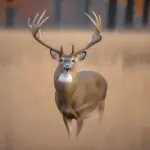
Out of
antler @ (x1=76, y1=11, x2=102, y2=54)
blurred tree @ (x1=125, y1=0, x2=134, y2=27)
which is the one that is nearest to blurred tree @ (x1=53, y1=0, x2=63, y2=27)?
antler @ (x1=76, y1=11, x2=102, y2=54)

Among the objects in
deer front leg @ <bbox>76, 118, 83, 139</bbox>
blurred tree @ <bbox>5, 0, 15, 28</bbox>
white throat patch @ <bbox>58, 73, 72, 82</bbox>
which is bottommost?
deer front leg @ <bbox>76, 118, 83, 139</bbox>

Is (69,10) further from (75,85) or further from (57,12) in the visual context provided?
(75,85)

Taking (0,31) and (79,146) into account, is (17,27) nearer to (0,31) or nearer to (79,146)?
(0,31)

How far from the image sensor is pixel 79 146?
5.52ft

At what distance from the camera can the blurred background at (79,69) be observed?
157 centimetres

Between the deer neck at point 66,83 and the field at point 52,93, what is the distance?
0.17m

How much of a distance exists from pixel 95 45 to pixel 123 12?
0.18 m

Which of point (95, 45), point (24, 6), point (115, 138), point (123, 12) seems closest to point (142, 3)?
point (123, 12)

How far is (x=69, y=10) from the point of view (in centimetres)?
157

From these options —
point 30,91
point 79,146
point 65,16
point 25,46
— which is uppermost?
point 65,16

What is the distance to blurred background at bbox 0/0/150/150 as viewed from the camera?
1566 millimetres

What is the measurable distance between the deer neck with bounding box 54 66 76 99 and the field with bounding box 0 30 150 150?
0.17m

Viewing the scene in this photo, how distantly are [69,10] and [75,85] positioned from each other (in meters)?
0.34

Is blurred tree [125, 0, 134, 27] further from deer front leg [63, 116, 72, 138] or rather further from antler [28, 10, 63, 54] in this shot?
deer front leg [63, 116, 72, 138]
